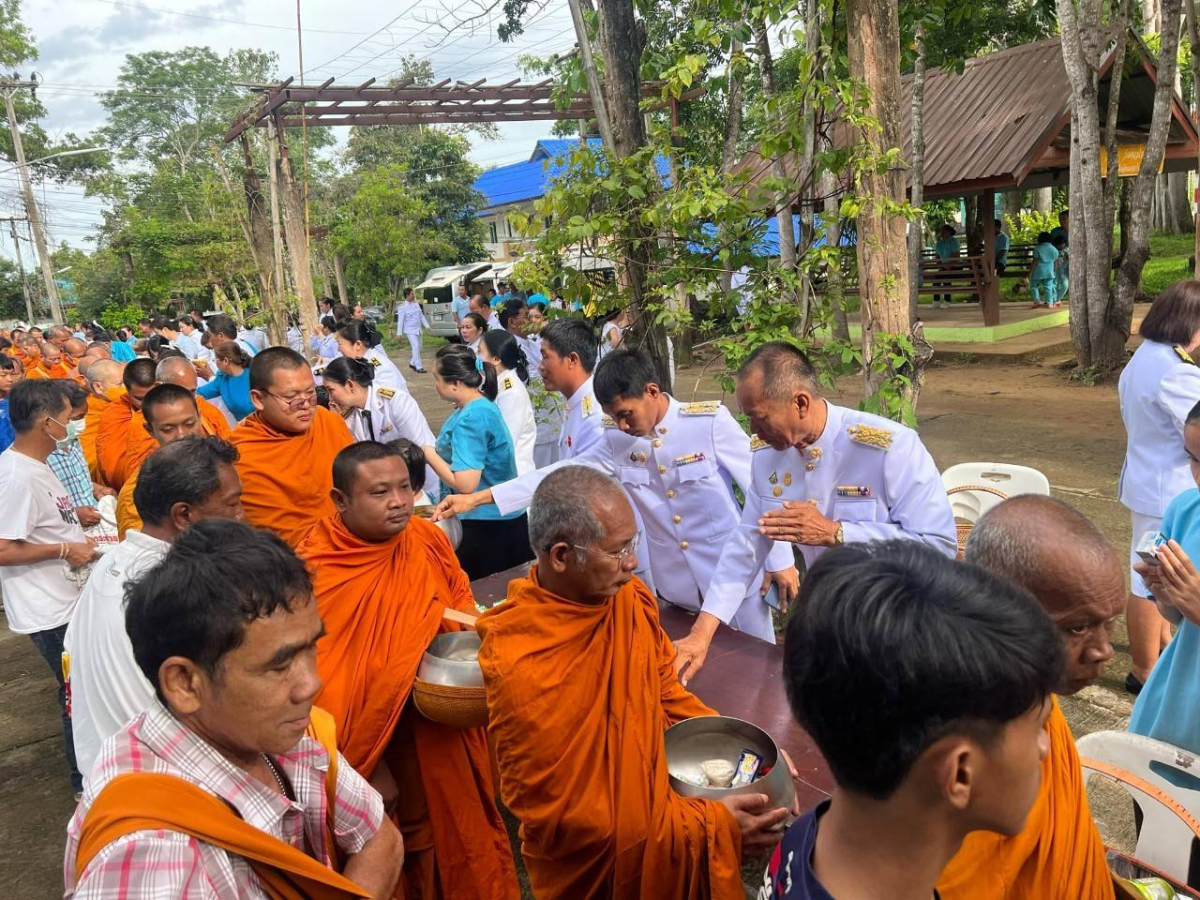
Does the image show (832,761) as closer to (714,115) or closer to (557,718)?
(557,718)

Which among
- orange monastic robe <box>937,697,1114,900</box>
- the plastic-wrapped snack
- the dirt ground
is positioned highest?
orange monastic robe <box>937,697,1114,900</box>

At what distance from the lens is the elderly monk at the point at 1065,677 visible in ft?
4.50

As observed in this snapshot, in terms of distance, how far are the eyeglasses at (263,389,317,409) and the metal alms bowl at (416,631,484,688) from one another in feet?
5.48

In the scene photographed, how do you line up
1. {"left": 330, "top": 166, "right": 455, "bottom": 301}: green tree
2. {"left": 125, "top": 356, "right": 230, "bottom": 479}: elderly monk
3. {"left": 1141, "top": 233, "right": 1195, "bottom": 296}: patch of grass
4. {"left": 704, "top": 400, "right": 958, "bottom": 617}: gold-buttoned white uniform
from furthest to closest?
{"left": 330, "top": 166, "right": 455, "bottom": 301}: green tree, {"left": 1141, "top": 233, "right": 1195, "bottom": 296}: patch of grass, {"left": 125, "top": 356, "right": 230, "bottom": 479}: elderly monk, {"left": 704, "top": 400, "right": 958, "bottom": 617}: gold-buttoned white uniform

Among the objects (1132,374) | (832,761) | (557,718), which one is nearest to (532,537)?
(557,718)

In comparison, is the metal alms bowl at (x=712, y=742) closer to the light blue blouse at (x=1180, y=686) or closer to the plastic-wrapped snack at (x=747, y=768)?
the plastic-wrapped snack at (x=747, y=768)

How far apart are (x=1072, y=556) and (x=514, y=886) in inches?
82.7

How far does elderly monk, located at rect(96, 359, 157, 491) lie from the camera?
5.21 m

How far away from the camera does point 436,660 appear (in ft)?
7.90

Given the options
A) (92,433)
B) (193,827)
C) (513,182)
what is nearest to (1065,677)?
(193,827)

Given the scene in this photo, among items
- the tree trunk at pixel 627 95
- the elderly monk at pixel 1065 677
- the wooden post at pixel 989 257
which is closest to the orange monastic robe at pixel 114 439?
the tree trunk at pixel 627 95

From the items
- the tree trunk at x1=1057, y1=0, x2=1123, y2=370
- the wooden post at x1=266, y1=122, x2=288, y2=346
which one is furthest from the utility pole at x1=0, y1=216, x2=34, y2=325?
the tree trunk at x1=1057, y1=0, x2=1123, y2=370

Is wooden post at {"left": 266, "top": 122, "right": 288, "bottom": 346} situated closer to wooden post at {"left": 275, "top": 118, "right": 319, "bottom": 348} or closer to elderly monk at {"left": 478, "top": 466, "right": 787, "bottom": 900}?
wooden post at {"left": 275, "top": 118, "right": 319, "bottom": 348}

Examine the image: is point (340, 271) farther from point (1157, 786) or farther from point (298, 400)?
point (1157, 786)
